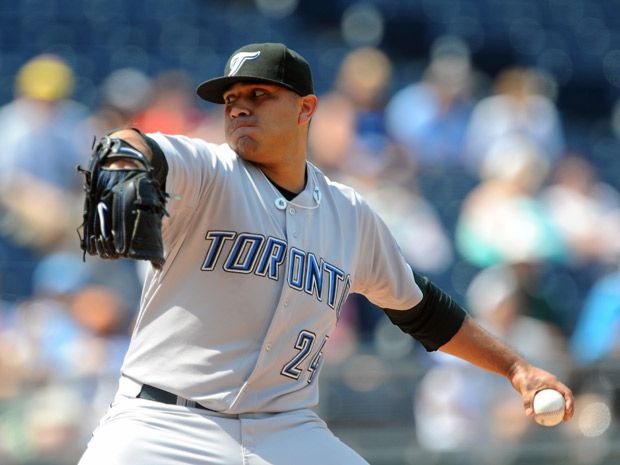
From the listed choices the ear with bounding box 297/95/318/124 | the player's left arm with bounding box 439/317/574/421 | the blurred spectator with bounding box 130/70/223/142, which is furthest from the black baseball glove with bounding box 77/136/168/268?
the blurred spectator with bounding box 130/70/223/142

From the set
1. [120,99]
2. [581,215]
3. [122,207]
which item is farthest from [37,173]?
[122,207]

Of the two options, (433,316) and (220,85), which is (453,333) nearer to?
(433,316)

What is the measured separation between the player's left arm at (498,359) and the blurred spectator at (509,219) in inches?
128

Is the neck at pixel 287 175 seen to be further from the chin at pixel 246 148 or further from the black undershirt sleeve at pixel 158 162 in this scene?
the black undershirt sleeve at pixel 158 162

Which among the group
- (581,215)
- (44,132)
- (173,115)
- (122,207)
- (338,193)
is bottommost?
(581,215)

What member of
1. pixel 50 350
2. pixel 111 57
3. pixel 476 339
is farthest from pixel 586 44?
pixel 476 339

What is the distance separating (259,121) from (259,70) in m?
0.15

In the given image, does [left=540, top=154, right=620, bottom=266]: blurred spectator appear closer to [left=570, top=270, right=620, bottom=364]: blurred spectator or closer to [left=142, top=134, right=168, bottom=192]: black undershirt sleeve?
[left=570, top=270, right=620, bottom=364]: blurred spectator

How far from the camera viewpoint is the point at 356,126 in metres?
8.16

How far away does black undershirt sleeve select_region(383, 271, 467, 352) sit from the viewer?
390cm

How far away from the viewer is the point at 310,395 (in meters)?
3.51

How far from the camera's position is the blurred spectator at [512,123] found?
342 inches

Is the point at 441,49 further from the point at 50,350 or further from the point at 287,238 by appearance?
the point at 287,238

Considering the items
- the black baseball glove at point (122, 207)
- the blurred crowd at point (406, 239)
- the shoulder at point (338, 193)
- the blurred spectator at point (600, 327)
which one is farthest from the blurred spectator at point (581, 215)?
the black baseball glove at point (122, 207)
